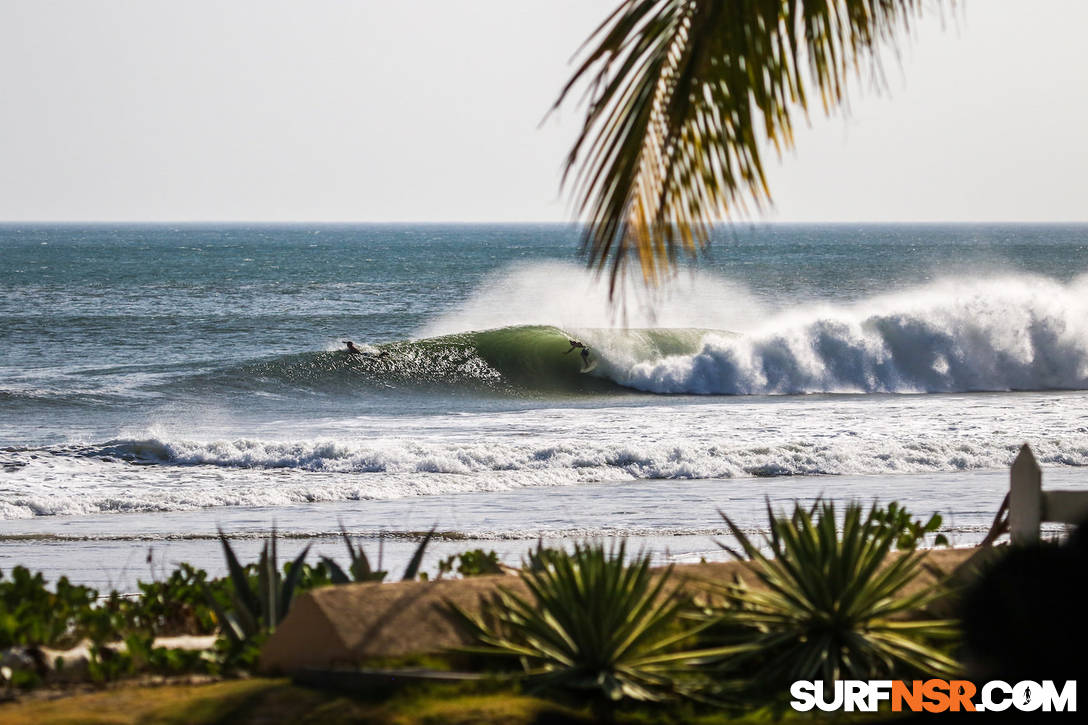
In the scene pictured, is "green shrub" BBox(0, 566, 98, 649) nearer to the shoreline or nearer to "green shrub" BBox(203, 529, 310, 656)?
"green shrub" BBox(203, 529, 310, 656)

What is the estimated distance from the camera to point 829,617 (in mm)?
4121

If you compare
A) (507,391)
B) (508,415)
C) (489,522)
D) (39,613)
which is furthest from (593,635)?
(507,391)

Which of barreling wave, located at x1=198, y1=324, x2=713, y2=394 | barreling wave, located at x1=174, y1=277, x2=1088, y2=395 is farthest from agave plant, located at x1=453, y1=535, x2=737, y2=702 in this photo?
barreling wave, located at x1=174, y1=277, x2=1088, y2=395

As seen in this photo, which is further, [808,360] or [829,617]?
[808,360]

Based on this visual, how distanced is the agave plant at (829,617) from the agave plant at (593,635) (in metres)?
0.21

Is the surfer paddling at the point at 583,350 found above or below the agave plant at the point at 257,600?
below

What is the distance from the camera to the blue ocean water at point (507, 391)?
649 inches

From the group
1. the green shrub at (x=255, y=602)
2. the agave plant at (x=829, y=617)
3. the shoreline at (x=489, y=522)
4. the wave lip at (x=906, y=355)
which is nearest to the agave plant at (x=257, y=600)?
the green shrub at (x=255, y=602)

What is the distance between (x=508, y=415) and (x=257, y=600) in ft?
60.5

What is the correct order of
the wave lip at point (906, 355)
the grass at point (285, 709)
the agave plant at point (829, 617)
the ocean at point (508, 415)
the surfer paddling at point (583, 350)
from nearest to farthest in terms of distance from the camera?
the grass at point (285, 709)
the agave plant at point (829, 617)
the ocean at point (508, 415)
the wave lip at point (906, 355)
the surfer paddling at point (583, 350)

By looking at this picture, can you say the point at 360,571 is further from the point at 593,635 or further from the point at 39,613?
the point at 593,635

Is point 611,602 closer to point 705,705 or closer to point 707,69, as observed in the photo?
point 705,705

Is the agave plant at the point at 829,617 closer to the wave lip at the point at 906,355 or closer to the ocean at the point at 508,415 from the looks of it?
the ocean at the point at 508,415

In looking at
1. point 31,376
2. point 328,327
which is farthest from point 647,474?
point 328,327
